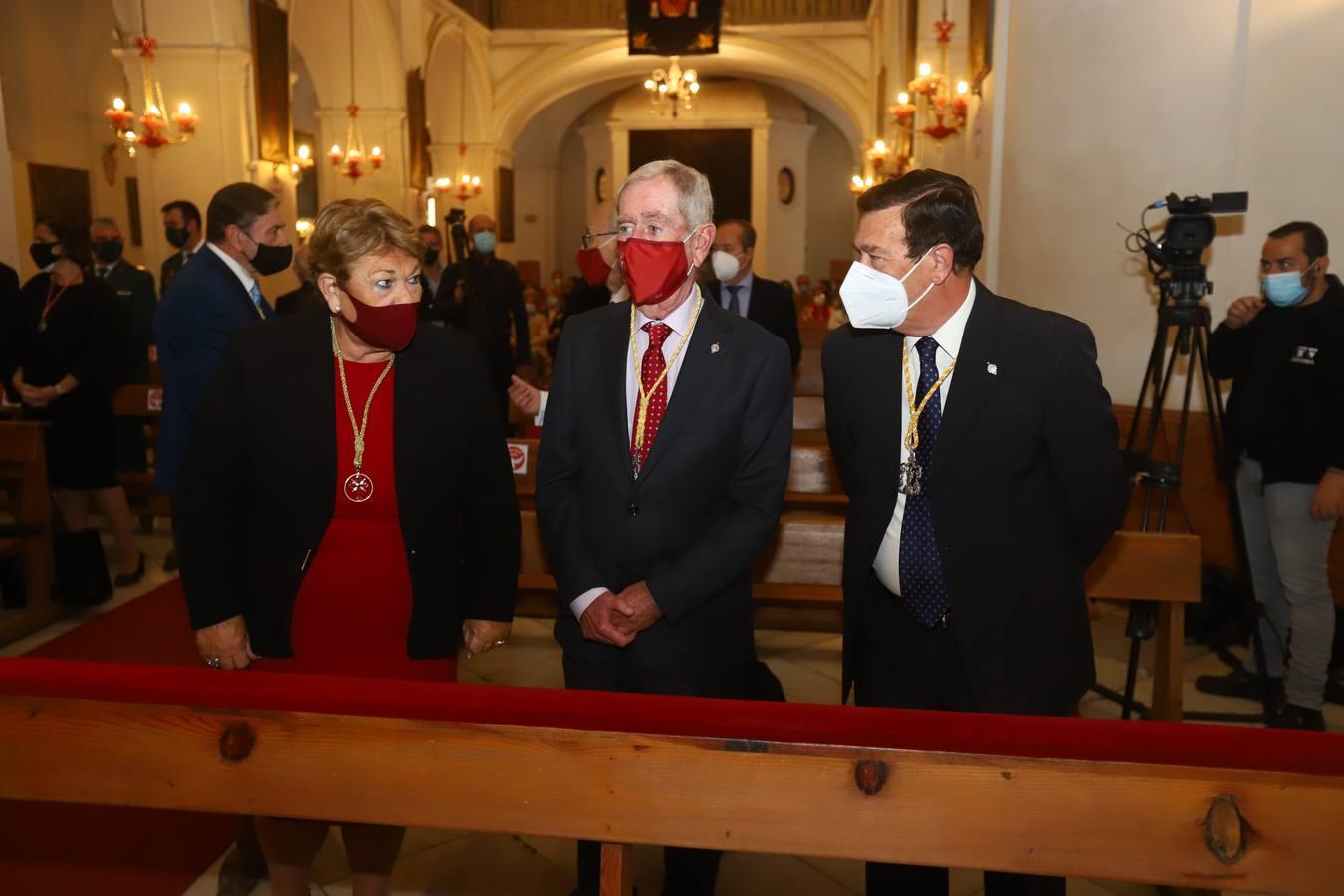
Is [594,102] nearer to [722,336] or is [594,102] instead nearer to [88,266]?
[88,266]

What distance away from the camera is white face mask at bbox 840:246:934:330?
2109 mm

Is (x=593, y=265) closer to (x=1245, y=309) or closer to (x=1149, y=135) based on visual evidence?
(x=1245, y=309)

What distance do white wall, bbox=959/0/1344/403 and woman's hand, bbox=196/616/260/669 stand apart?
4.56 metres

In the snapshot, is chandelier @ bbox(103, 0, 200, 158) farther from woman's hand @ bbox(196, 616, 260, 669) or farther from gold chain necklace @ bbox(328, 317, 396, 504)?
woman's hand @ bbox(196, 616, 260, 669)

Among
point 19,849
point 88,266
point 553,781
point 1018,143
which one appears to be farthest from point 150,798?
point 1018,143

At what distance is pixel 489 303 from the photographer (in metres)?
7.30

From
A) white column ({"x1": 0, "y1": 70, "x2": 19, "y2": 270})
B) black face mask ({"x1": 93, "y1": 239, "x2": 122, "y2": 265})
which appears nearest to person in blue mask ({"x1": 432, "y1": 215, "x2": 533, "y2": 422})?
black face mask ({"x1": 93, "y1": 239, "x2": 122, "y2": 265})

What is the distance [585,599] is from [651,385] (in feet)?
1.64

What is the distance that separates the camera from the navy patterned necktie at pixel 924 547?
7.04 ft

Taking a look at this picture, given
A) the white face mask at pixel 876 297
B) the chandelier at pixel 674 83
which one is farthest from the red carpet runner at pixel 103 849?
the chandelier at pixel 674 83

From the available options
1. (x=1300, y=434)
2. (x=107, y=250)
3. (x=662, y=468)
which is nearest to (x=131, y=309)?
(x=107, y=250)

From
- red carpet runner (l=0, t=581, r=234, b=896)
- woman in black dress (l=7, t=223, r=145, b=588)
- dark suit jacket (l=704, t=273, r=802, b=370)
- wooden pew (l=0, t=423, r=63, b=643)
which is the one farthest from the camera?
dark suit jacket (l=704, t=273, r=802, b=370)

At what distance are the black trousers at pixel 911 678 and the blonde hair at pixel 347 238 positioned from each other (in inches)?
49.1

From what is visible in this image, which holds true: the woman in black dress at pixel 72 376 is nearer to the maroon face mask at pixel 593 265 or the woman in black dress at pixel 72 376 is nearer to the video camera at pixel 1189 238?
the maroon face mask at pixel 593 265
